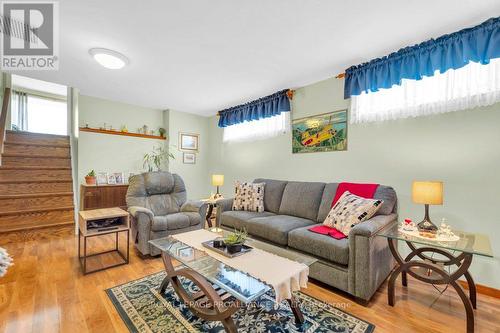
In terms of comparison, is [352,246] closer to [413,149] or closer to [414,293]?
[414,293]

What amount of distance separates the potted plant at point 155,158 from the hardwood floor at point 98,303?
2343mm

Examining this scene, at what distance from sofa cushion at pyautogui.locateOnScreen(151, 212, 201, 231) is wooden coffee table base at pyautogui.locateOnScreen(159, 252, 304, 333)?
824 millimetres

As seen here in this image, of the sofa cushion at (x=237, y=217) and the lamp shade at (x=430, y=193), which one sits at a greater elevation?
the lamp shade at (x=430, y=193)

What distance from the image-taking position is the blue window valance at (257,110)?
3.45m

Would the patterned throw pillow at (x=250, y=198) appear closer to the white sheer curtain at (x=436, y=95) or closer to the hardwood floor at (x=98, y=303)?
the hardwood floor at (x=98, y=303)

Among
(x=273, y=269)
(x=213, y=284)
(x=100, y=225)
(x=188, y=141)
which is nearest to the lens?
(x=273, y=269)

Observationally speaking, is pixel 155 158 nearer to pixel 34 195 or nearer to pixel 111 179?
pixel 111 179

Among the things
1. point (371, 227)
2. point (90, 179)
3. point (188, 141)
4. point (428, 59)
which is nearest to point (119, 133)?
point (90, 179)

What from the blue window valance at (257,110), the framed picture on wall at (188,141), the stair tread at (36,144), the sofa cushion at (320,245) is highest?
the blue window valance at (257,110)

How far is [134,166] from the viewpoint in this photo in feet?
14.5

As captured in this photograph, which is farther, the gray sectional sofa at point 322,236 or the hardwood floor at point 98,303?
the gray sectional sofa at point 322,236

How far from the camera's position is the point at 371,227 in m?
1.76

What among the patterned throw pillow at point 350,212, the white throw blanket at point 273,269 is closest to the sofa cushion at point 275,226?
the patterned throw pillow at point 350,212

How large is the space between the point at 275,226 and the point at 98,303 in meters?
1.69
